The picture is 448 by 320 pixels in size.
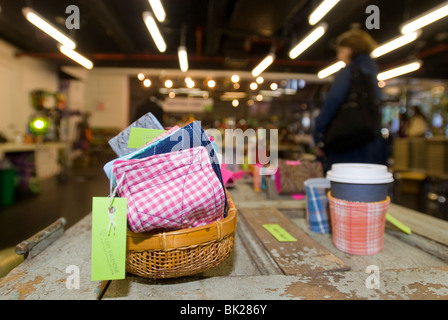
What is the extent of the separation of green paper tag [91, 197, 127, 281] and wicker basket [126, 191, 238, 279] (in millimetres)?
30

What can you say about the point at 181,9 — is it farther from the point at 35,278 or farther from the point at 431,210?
the point at 35,278

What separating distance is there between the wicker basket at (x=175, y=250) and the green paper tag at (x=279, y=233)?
0.39m

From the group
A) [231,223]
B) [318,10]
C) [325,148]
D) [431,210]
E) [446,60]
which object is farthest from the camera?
[446,60]

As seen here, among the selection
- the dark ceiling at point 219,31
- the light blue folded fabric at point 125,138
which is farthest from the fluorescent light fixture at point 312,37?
the light blue folded fabric at point 125,138

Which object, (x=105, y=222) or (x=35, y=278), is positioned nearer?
(x=105, y=222)

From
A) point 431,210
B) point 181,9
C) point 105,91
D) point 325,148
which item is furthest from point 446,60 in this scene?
point 105,91

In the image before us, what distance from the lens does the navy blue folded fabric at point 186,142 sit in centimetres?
69

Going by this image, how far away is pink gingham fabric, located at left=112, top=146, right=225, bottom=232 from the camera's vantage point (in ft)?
1.95

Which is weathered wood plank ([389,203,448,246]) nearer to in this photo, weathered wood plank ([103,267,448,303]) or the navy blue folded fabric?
weathered wood plank ([103,267,448,303])

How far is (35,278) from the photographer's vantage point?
73 cm

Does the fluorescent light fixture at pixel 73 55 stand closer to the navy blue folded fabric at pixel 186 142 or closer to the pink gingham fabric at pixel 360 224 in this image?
the navy blue folded fabric at pixel 186 142

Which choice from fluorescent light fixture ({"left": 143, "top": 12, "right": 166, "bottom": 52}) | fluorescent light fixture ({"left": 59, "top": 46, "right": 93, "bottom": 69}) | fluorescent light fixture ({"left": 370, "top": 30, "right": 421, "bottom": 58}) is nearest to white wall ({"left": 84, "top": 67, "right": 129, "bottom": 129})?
fluorescent light fixture ({"left": 59, "top": 46, "right": 93, "bottom": 69})

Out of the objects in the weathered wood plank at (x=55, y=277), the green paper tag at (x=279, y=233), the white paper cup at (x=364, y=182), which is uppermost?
the white paper cup at (x=364, y=182)

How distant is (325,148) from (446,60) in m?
8.95
